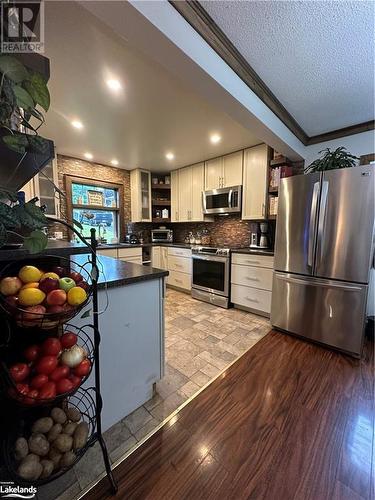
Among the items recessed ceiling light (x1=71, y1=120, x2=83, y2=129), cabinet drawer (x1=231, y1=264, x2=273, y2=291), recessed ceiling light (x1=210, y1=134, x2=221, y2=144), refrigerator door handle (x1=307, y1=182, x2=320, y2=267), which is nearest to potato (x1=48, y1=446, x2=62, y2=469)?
refrigerator door handle (x1=307, y1=182, x2=320, y2=267)

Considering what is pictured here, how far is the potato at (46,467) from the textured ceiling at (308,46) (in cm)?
228

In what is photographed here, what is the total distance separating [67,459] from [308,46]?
2.62m

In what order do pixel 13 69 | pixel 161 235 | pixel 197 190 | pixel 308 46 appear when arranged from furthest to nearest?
pixel 161 235, pixel 197 190, pixel 308 46, pixel 13 69

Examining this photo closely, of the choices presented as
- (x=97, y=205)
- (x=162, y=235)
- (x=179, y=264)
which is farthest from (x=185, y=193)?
(x=97, y=205)

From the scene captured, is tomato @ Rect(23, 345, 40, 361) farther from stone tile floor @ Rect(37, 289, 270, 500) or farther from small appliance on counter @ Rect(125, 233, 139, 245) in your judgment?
small appliance on counter @ Rect(125, 233, 139, 245)

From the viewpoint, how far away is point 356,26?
48.2 inches

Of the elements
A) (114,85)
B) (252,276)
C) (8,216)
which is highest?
(114,85)

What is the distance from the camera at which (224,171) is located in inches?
135

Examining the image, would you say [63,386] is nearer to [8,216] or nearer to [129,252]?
[8,216]

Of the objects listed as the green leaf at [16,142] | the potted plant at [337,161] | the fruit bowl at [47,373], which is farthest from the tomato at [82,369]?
the potted plant at [337,161]

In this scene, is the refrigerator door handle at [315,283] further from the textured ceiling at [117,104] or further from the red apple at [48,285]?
the red apple at [48,285]

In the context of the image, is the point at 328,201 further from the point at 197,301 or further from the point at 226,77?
the point at 197,301

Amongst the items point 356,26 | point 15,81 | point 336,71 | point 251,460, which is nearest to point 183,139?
point 336,71

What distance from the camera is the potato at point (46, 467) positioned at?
→ 802 millimetres
